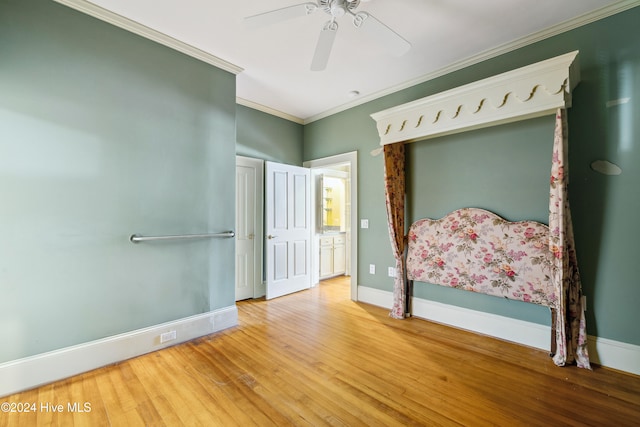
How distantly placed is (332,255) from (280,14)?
4.29 m

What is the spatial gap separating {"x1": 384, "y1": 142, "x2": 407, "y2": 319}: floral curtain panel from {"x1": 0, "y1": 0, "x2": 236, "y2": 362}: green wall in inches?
77.2

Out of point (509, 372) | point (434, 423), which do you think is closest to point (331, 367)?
point (434, 423)

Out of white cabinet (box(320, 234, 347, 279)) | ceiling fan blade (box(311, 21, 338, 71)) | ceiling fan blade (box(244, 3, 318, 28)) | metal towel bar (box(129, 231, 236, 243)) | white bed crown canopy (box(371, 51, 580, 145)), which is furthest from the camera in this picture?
white cabinet (box(320, 234, 347, 279))

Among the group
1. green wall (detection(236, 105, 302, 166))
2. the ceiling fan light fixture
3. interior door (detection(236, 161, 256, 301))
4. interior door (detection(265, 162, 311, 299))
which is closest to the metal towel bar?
interior door (detection(236, 161, 256, 301))

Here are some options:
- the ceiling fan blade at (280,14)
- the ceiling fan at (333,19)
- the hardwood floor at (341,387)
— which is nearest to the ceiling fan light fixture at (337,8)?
the ceiling fan at (333,19)

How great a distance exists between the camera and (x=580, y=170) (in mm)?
2281

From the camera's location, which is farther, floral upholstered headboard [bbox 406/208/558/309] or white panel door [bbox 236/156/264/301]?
white panel door [bbox 236/156/264/301]

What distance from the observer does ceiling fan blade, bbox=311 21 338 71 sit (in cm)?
185

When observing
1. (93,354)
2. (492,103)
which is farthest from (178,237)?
(492,103)

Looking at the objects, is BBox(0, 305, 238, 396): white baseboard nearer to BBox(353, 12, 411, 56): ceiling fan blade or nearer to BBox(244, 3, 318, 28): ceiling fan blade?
BBox(244, 3, 318, 28): ceiling fan blade

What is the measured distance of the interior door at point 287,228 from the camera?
4.03 meters

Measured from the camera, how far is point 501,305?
2.68 meters

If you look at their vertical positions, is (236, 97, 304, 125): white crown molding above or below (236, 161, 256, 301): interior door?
above

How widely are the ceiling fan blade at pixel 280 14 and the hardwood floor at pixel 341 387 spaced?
2496 millimetres
